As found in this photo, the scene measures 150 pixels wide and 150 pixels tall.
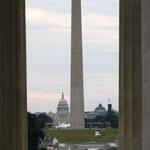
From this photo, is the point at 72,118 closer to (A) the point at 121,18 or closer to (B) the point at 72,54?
(B) the point at 72,54

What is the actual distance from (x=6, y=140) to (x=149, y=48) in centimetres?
1332

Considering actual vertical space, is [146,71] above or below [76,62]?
below

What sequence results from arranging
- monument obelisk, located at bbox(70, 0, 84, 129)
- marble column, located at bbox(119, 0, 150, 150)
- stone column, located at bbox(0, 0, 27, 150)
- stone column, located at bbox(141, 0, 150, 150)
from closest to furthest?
stone column, located at bbox(141, 0, 150, 150), stone column, located at bbox(0, 0, 27, 150), marble column, located at bbox(119, 0, 150, 150), monument obelisk, located at bbox(70, 0, 84, 129)

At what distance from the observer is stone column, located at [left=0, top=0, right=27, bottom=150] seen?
21.8 m

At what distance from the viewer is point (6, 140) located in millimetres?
21578

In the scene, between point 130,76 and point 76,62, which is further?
point 76,62

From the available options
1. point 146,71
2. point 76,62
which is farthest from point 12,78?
point 76,62

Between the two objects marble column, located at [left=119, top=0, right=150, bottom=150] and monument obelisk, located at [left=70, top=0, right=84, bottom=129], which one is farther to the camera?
monument obelisk, located at [left=70, top=0, right=84, bottom=129]

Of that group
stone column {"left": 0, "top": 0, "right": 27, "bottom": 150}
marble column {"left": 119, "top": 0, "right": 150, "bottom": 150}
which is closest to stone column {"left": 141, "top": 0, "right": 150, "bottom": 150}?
stone column {"left": 0, "top": 0, "right": 27, "bottom": 150}

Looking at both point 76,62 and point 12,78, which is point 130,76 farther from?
point 76,62

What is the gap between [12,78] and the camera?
73.0 feet

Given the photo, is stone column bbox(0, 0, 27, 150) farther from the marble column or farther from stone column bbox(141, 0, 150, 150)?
stone column bbox(141, 0, 150, 150)

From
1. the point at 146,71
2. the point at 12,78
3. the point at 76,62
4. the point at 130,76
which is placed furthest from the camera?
the point at 76,62

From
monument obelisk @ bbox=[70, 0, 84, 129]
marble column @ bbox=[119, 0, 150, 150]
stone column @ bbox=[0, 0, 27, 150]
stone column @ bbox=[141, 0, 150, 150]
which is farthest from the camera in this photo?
monument obelisk @ bbox=[70, 0, 84, 129]
